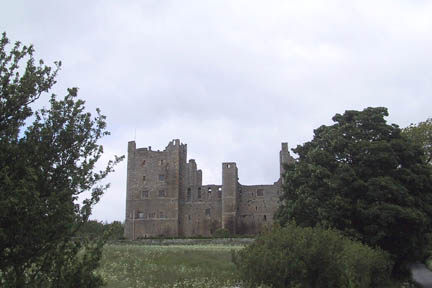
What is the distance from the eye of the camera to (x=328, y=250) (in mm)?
16172

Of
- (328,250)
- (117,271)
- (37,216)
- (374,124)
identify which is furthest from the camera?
(374,124)

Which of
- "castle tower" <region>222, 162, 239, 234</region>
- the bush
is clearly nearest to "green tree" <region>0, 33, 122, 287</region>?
the bush

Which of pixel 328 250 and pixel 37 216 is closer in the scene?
pixel 37 216

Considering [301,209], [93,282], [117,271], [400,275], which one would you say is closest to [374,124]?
[301,209]

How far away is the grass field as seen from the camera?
18298 mm

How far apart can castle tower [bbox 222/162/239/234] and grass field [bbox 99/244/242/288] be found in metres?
40.6

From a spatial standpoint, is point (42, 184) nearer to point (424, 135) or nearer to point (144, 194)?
point (424, 135)

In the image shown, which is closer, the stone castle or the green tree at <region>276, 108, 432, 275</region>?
the green tree at <region>276, 108, 432, 275</region>

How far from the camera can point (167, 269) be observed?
2228 centimetres

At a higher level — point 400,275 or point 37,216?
point 37,216

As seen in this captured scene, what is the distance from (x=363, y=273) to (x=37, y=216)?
15.1 m

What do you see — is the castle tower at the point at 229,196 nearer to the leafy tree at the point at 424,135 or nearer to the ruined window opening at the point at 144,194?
the ruined window opening at the point at 144,194

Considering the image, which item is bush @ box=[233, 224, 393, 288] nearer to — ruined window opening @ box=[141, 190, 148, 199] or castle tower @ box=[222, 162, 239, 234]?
castle tower @ box=[222, 162, 239, 234]

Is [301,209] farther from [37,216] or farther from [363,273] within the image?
[37,216]
